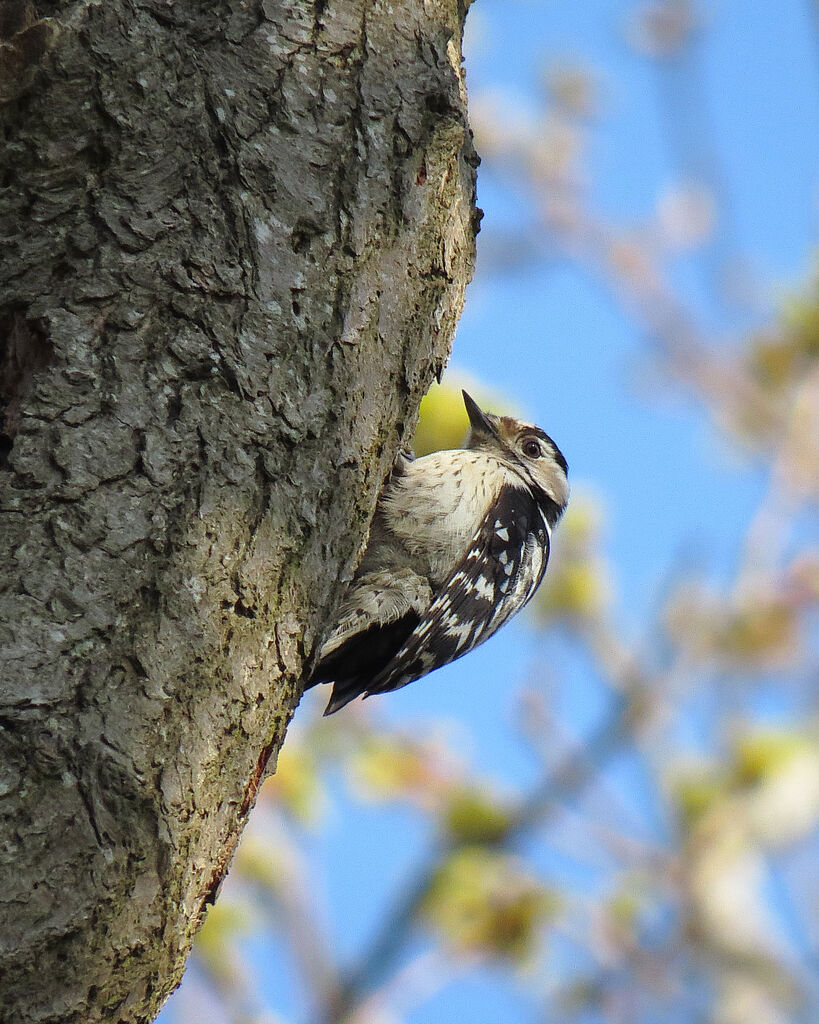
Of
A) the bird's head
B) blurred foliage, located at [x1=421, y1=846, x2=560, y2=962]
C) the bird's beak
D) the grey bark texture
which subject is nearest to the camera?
the grey bark texture

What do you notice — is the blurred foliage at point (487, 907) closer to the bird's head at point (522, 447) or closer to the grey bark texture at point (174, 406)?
the bird's head at point (522, 447)

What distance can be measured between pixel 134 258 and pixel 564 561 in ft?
16.9

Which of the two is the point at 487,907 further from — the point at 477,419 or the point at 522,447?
the point at 477,419

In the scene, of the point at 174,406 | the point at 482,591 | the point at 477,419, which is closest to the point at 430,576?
the point at 482,591

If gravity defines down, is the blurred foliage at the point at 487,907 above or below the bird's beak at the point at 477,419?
below

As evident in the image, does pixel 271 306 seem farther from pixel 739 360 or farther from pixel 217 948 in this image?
pixel 739 360

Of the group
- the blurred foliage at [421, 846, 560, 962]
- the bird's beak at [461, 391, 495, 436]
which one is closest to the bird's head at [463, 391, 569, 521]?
the bird's beak at [461, 391, 495, 436]

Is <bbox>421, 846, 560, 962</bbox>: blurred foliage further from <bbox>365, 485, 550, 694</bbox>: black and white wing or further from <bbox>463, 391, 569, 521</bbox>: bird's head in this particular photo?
<bbox>463, 391, 569, 521</bbox>: bird's head

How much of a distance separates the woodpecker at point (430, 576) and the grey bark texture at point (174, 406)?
4.01 feet

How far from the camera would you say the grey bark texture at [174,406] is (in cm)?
196

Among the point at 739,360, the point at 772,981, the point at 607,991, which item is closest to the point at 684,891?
the point at 772,981

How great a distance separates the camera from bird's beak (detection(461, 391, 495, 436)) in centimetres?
481

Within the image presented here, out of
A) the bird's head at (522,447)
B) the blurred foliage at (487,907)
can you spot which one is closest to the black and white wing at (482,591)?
the bird's head at (522,447)

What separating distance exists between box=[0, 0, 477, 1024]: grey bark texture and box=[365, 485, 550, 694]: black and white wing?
1.30 meters
